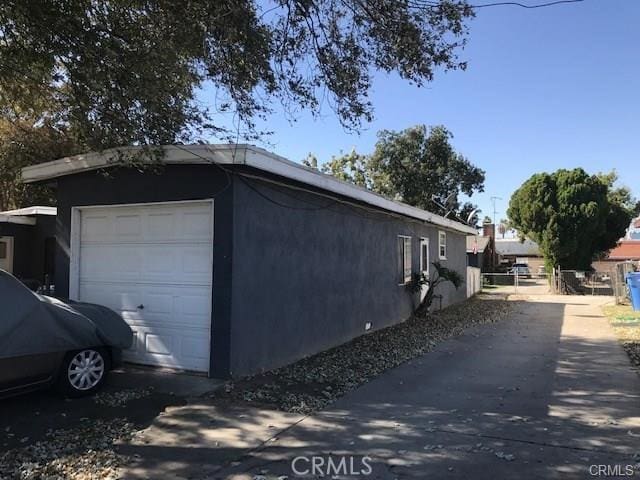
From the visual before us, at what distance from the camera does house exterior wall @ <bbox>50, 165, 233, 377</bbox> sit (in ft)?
23.4

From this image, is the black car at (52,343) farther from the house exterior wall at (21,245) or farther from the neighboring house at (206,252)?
the house exterior wall at (21,245)

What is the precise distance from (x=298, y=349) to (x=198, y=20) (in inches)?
197

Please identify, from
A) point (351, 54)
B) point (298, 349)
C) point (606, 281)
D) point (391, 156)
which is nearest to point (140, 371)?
point (298, 349)

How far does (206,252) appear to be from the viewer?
24.5 feet

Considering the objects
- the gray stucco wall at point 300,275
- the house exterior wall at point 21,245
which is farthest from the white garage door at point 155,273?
the house exterior wall at point 21,245

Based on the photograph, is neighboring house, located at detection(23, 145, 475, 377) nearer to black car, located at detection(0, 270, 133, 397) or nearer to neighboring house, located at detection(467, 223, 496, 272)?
black car, located at detection(0, 270, 133, 397)

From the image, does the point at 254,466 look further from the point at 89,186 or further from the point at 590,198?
the point at 590,198

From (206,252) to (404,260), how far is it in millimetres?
7904

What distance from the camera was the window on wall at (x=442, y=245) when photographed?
59.6ft

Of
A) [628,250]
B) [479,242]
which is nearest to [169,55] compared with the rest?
[479,242]

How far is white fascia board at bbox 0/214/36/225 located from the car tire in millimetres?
9007

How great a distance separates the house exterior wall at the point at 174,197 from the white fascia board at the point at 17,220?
20.3ft

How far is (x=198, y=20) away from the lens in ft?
22.3

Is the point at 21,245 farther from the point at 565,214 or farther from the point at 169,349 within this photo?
the point at 565,214
